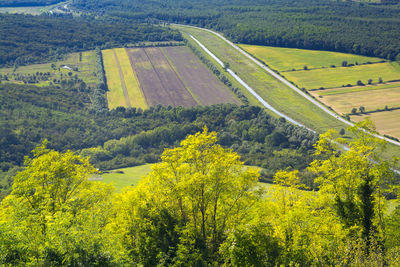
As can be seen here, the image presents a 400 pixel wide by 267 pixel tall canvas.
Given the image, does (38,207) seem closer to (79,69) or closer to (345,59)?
(79,69)

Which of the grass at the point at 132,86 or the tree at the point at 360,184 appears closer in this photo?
the tree at the point at 360,184

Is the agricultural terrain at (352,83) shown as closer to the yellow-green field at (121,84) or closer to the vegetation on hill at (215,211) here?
the yellow-green field at (121,84)

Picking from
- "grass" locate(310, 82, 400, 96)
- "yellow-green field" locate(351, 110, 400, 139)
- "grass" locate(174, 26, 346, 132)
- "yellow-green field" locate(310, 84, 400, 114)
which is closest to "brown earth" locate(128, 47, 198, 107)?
"grass" locate(174, 26, 346, 132)

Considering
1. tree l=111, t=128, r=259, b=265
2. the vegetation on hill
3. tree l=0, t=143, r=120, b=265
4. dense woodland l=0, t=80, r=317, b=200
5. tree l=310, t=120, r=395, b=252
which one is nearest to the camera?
tree l=0, t=143, r=120, b=265

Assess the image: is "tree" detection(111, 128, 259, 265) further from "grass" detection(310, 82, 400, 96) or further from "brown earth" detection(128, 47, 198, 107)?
"grass" detection(310, 82, 400, 96)

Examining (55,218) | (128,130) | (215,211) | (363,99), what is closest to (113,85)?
(128,130)

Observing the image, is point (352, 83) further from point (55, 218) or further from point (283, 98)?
point (55, 218)

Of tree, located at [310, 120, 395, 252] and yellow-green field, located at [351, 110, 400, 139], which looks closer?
tree, located at [310, 120, 395, 252]

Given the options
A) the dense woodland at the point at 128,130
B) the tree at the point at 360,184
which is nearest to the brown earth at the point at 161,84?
the dense woodland at the point at 128,130
